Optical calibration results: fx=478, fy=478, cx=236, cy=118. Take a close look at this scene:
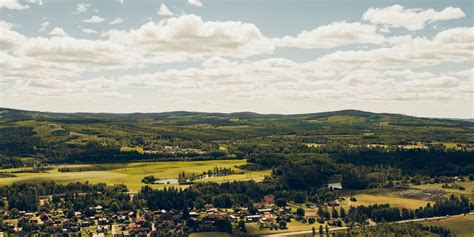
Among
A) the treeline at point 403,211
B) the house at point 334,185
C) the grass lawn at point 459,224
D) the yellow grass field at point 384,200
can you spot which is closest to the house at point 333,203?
the yellow grass field at point 384,200

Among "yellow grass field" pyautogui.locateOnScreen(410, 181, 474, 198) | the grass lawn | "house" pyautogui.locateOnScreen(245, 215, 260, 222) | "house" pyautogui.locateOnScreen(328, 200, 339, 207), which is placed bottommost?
the grass lawn

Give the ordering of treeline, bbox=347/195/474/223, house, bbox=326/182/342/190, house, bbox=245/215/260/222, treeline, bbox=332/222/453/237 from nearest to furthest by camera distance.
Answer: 1. treeline, bbox=332/222/453/237
2. house, bbox=245/215/260/222
3. treeline, bbox=347/195/474/223
4. house, bbox=326/182/342/190

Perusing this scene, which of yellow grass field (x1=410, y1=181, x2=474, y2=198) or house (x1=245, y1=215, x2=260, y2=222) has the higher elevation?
yellow grass field (x1=410, y1=181, x2=474, y2=198)

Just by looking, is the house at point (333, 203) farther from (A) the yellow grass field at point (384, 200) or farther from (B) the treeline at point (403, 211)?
(B) the treeline at point (403, 211)

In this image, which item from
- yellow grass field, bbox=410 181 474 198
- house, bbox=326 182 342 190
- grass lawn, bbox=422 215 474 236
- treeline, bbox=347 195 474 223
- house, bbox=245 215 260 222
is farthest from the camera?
house, bbox=326 182 342 190

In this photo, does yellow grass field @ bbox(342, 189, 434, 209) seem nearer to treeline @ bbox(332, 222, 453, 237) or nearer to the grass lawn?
the grass lawn

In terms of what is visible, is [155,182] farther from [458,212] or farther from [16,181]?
[458,212]

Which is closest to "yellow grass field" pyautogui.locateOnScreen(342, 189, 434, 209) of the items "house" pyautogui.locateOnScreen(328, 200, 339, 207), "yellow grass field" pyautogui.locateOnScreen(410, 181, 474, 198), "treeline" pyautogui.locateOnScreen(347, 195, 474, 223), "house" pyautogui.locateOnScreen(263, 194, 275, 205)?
"house" pyautogui.locateOnScreen(328, 200, 339, 207)

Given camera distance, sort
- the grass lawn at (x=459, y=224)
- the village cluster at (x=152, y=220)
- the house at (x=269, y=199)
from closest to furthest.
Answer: the village cluster at (x=152, y=220) → the grass lawn at (x=459, y=224) → the house at (x=269, y=199)

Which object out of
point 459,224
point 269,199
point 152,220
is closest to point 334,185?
point 269,199
